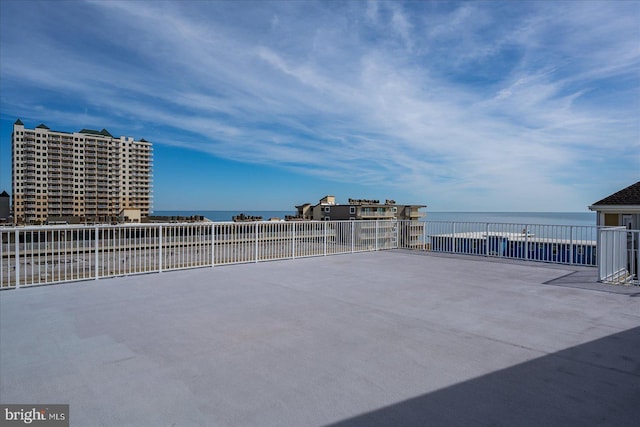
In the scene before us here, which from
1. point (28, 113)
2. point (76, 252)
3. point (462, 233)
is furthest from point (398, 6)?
point (28, 113)

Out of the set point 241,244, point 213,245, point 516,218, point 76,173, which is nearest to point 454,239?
point 241,244

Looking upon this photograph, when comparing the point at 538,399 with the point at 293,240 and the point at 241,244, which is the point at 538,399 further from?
the point at 293,240

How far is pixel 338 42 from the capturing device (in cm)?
1066

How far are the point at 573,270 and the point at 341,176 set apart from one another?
1359 inches

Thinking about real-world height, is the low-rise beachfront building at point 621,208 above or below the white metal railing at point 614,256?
above

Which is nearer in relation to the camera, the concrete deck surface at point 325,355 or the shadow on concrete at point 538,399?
the shadow on concrete at point 538,399

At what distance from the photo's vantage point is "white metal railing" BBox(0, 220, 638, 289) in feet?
16.3

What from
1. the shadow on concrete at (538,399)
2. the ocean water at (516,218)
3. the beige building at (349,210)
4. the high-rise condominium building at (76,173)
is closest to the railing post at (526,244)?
the ocean water at (516,218)

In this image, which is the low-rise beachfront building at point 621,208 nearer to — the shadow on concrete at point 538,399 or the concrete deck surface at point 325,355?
the concrete deck surface at point 325,355

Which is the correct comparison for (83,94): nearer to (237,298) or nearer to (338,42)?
(338,42)

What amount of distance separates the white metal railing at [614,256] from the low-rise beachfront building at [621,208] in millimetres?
8224

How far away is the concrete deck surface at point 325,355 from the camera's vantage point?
5.73 feet

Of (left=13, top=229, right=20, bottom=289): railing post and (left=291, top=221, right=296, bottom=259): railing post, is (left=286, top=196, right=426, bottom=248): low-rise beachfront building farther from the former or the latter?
(left=13, top=229, right=20, bottom=289): railing post

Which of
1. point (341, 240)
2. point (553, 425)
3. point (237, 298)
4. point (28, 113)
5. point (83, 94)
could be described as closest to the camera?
point (553, 425)
